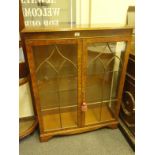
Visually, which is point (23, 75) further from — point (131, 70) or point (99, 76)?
point (131, 70)

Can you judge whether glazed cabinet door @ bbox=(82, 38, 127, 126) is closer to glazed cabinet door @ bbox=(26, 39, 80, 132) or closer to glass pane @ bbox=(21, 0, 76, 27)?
glazed cabinet door @ bbox=(26, 39, 80, 132)

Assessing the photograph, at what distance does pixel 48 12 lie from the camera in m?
1.58

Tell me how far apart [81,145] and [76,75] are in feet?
2.06

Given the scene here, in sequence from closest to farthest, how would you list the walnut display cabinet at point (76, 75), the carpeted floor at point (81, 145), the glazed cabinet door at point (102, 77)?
the walnut display cabinet at point (76, 75) → the glazed cabinet door at point (102, 77) → the carpeted floor at point (81, 145)

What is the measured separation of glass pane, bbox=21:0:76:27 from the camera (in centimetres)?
154

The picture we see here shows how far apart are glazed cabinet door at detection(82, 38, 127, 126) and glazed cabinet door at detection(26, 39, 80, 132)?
10cm

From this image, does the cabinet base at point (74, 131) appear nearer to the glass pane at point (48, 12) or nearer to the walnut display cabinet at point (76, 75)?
the walnut display cabinet at point (76, 75)

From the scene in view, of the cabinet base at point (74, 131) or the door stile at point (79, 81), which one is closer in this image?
the door stile at point (79, 81)

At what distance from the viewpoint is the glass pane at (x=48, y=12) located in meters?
1.54

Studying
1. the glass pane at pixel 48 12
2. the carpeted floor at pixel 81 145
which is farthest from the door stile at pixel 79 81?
the glass pane at pixel 48 12

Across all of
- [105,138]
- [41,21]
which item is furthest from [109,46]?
[105,138]

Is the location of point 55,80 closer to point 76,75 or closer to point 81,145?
point 76,75
